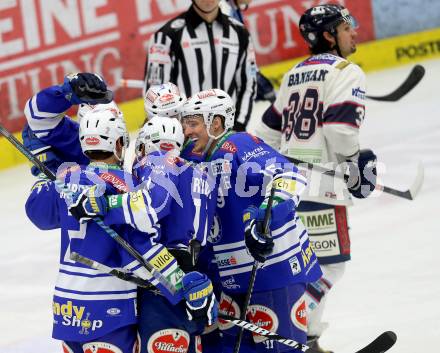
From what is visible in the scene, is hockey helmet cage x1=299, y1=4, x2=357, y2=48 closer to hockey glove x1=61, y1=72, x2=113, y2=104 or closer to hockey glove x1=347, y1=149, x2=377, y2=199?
hockey glove x1=347, y1=149, x2=377, y2=199

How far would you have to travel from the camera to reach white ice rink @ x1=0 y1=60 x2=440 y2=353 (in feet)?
16.4

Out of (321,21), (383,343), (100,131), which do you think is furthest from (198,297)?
(321,21)

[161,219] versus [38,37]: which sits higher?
[161,219]

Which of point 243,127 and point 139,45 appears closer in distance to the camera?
point 243,127

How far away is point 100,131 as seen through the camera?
3568mm

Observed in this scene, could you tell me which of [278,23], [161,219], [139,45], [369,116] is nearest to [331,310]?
[161,219]

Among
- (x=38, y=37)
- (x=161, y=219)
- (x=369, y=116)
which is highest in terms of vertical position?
(x=161, y=219)

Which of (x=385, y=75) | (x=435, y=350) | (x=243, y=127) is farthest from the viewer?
(x=385, y=75)

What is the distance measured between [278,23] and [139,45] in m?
1.30

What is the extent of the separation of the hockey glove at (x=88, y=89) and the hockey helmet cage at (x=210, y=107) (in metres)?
0.27

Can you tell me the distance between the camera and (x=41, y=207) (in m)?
3.62

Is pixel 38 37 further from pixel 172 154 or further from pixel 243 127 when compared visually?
pixel 172 154

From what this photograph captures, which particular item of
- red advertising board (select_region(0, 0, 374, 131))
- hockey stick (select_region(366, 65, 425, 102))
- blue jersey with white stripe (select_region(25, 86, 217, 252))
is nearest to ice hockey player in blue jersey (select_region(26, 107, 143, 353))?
blue jersey with white stripe (select_region(25, 86, 217, 252))

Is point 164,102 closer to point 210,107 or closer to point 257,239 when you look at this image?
point 210,107
